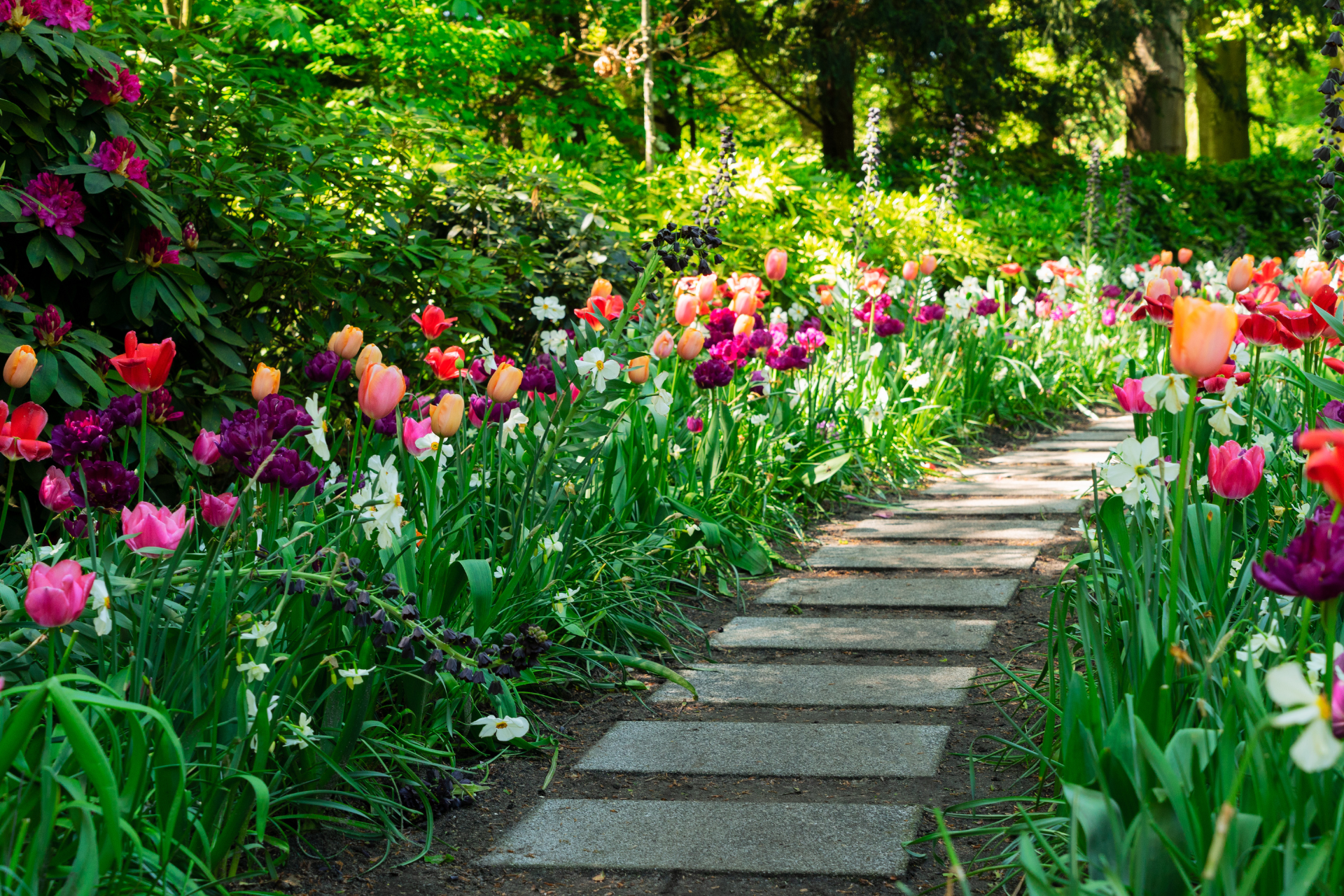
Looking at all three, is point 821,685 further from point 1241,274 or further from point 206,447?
point 1241,274

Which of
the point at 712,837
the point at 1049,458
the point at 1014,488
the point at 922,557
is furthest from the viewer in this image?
the point at 1049,458

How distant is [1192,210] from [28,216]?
11.5 meters

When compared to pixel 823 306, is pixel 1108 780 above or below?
below

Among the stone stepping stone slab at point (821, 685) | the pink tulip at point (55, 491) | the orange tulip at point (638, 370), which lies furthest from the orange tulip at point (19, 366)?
the stone stepping stone slab at point (821, 685)

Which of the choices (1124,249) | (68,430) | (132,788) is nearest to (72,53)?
(68,430)

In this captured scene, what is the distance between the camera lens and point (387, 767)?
2.28 m

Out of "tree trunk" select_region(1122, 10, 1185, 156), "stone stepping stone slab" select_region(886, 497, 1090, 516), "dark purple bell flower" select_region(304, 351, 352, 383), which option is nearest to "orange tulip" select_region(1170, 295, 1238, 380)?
"dark purple bell flower" select_region(304, 351, 352, 383)

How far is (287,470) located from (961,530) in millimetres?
2983

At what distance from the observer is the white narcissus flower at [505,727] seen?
233 cm

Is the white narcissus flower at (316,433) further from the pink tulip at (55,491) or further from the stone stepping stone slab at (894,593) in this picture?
the stone stepping stone slab at (894,593)

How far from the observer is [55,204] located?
10.2 ft

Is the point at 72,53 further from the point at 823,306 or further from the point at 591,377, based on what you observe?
the point at 823,306

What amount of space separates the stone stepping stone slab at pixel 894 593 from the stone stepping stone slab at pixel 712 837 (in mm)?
1403

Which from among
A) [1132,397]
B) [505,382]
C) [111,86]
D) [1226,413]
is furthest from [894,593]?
[111,86]
